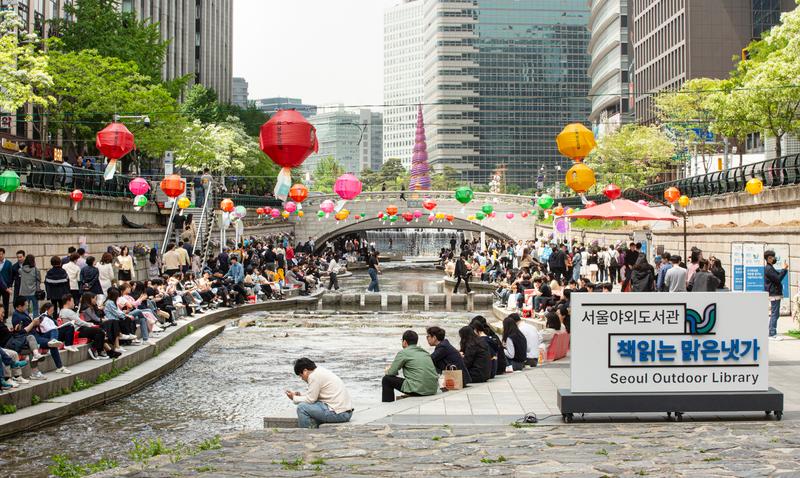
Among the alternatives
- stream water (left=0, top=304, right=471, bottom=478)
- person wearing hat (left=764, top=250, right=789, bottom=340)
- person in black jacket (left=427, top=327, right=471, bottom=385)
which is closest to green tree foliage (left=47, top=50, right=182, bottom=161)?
stream water (left=0, top=304, right=471, bottom=478)

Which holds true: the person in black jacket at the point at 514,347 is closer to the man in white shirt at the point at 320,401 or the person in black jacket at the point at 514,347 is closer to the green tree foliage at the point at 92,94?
Result: the man in white shirt at the point at 320,401

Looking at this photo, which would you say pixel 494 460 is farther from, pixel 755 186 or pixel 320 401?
pixel 755 186

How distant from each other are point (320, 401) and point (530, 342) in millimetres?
6646

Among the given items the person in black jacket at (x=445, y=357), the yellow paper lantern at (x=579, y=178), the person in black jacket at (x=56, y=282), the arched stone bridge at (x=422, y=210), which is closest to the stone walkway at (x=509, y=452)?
the person in black jacket at (x=445, y=357)

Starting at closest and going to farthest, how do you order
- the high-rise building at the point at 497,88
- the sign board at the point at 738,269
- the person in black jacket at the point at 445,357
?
the person in black jacket at the point at 445,357, the sign board at the point at 738,269, the high-rise building at the point at 497,88

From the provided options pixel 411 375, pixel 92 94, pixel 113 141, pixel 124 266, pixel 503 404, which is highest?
pixel 92 94

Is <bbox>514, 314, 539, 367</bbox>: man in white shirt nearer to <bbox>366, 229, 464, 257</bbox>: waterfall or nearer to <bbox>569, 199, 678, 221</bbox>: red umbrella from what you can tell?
<bbox>569, 199, 678, 221</bbox>: red umbrella

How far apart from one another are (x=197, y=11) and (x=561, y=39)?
108m

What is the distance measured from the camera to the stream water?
13295mm

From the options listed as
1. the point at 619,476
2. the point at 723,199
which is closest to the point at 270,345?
the point at 619,476

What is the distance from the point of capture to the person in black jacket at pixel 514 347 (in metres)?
17.7

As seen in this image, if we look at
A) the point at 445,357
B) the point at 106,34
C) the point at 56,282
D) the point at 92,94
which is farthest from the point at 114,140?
the point at 106,34

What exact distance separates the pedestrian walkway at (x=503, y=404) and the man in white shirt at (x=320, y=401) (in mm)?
311

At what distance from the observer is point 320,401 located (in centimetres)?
1262
